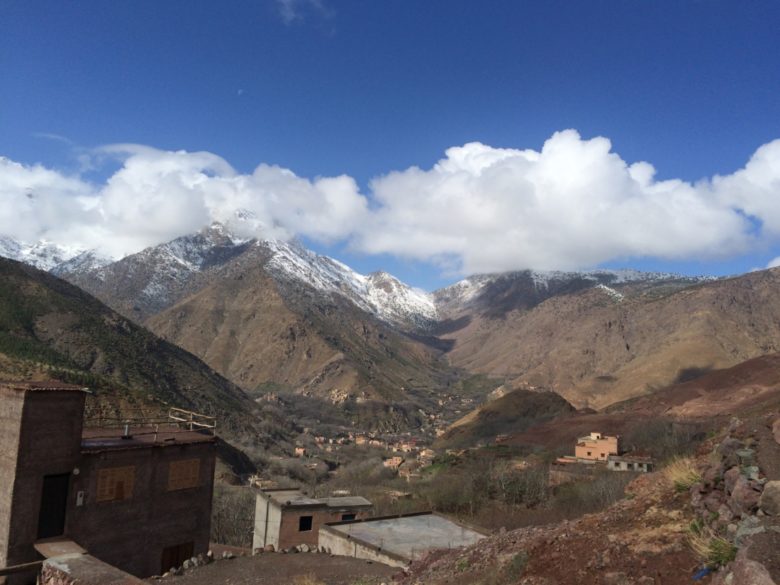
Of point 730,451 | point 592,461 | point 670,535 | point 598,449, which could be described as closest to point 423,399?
point 598,449

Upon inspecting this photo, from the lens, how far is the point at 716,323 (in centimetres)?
14662

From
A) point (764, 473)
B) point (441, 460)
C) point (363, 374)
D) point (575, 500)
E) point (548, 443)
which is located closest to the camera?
point (764, 473)

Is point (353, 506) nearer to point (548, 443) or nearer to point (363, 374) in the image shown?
point (548, 443)

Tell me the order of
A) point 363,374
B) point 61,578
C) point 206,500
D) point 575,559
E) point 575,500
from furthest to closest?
1. point 363,374
2. point 575,500
3. point 206,500
4. point 61,578
5. point 575,559

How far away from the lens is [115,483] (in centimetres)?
1844

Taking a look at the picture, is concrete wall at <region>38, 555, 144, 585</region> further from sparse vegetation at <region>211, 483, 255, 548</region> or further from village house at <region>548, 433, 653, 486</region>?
village house at <region>548, 433, 653, 486</region>

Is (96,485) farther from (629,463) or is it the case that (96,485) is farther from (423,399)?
(423,399)

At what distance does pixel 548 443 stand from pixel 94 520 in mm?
70392

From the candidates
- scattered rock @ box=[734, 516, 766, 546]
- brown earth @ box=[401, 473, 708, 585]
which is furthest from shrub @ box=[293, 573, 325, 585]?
scattered rock @ box=[734, 516, 766, 546]

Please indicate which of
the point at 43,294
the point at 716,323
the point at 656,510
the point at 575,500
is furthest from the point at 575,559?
the point at 716,323

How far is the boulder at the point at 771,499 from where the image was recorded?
23.4 feet

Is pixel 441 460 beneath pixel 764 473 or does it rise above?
beneath

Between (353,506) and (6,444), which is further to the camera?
(353,506)

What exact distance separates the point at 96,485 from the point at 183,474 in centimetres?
334
